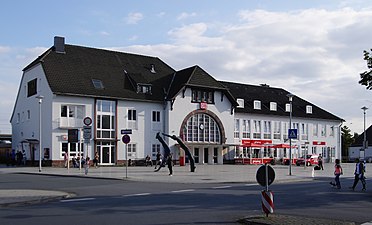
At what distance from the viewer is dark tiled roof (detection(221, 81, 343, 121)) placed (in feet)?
233

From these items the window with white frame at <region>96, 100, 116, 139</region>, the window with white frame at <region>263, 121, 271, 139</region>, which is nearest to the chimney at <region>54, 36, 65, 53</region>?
the window with white frame at <region>96, 100, 116, 139</region>

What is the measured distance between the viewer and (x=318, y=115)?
78.4 metres

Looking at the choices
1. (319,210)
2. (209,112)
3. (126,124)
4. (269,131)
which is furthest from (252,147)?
(319,210)

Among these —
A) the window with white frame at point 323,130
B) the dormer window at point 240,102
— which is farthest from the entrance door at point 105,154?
the window with white frame at point 323,130

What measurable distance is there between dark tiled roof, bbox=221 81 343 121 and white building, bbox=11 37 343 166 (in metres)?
0.29

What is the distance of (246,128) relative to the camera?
6894 cm

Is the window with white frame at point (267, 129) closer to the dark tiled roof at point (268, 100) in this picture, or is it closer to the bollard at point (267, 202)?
the dark tiled roof at point (268, 100)

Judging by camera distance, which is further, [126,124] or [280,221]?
[126,124]

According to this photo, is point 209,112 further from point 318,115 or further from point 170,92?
point 318,115

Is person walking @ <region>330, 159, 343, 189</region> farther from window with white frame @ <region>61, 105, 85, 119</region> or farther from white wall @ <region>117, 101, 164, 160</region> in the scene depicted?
white wall @ <region>117, 101, 164, 160</region>

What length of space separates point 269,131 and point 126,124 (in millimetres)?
24189

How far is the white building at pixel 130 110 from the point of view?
169 ft

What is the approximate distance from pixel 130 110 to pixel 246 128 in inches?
761

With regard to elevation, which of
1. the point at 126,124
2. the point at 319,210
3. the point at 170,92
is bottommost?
the point at 319,210
